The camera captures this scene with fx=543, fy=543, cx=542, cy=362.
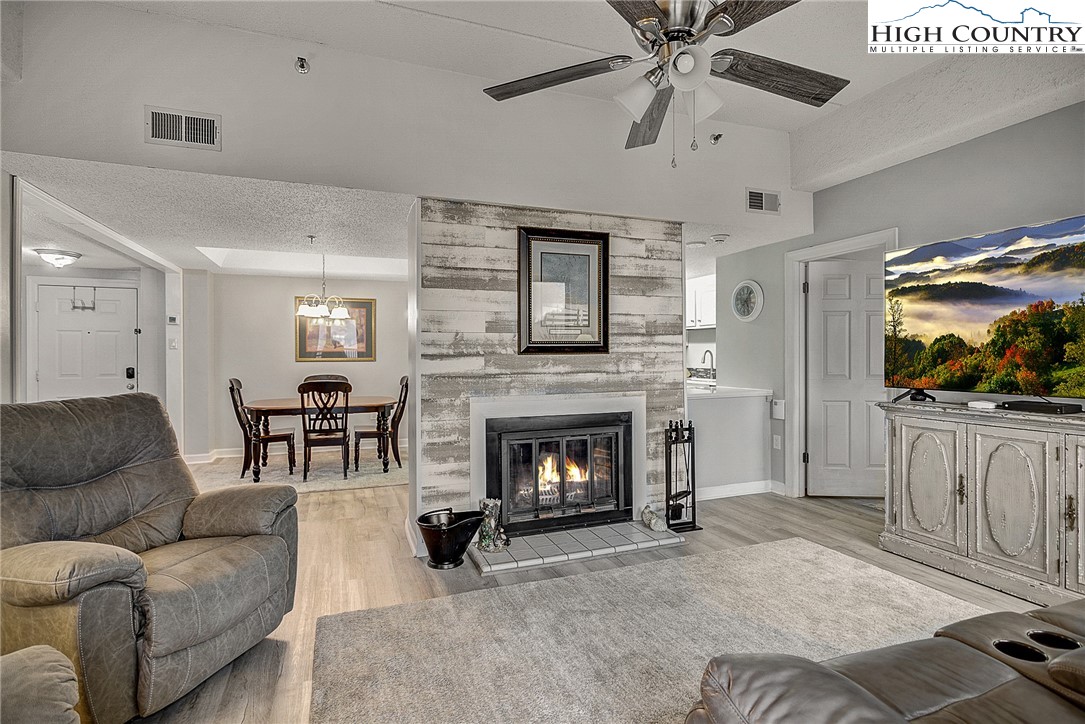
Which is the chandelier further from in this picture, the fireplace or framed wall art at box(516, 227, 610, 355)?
the fireplace

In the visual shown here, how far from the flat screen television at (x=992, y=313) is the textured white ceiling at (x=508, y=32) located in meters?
1.29

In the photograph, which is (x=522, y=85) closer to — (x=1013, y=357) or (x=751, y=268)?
(x=1013, y=357)

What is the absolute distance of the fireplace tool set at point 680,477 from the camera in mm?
3992

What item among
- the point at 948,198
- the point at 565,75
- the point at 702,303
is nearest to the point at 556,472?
the point at 565,75

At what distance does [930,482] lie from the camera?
10.7 ft

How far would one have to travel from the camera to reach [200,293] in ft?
21.5

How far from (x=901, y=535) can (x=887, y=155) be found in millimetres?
2547

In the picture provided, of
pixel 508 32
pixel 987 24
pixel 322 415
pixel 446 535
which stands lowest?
pixel 446 535

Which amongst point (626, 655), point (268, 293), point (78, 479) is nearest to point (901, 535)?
point (626, 655)

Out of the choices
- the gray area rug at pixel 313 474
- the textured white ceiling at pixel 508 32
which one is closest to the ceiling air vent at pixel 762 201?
the textured white ceiling at pixel 508 32

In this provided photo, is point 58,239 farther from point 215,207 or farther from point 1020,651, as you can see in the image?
point 1020,651

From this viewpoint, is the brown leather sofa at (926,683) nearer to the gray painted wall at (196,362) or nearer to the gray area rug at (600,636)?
the gray area rug at (600,636)

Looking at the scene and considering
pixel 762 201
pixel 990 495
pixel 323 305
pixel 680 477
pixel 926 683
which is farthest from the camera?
pixel 323 305

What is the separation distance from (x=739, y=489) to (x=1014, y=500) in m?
2.27
